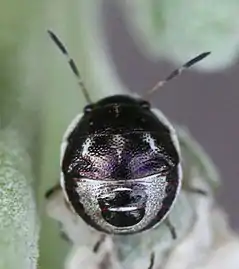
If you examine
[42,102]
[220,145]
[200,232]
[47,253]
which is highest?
[42,102]

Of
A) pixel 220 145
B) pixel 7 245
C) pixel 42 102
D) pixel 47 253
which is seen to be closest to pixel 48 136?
pixel 42 102

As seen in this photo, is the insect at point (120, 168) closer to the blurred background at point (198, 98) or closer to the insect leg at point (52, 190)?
the insect leg at point (52, 190)

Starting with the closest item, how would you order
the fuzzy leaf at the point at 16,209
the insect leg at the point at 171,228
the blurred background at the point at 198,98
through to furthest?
1. the fuzzy leaf at the point at 16,209
2. the insect leg at the point at 171,228
3. the blurred background at the point at 198,98

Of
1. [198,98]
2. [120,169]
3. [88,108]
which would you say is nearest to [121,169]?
[120,169]

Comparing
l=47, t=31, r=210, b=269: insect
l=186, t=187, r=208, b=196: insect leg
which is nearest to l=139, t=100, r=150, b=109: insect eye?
l=47, t=31, r=210, b=269: insect

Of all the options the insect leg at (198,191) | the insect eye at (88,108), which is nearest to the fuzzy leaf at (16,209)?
the insect eye at (88,108)

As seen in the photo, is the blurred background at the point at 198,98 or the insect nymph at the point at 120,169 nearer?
the insect nymph at the point at 120,169

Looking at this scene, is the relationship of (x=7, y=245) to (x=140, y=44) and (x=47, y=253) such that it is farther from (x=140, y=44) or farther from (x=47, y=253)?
(x=140, y=44)

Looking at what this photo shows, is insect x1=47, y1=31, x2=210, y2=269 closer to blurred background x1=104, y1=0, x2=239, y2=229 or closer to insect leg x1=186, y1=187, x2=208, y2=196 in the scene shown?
insect leg x1=186, y1=187, x2=208, y2=196
